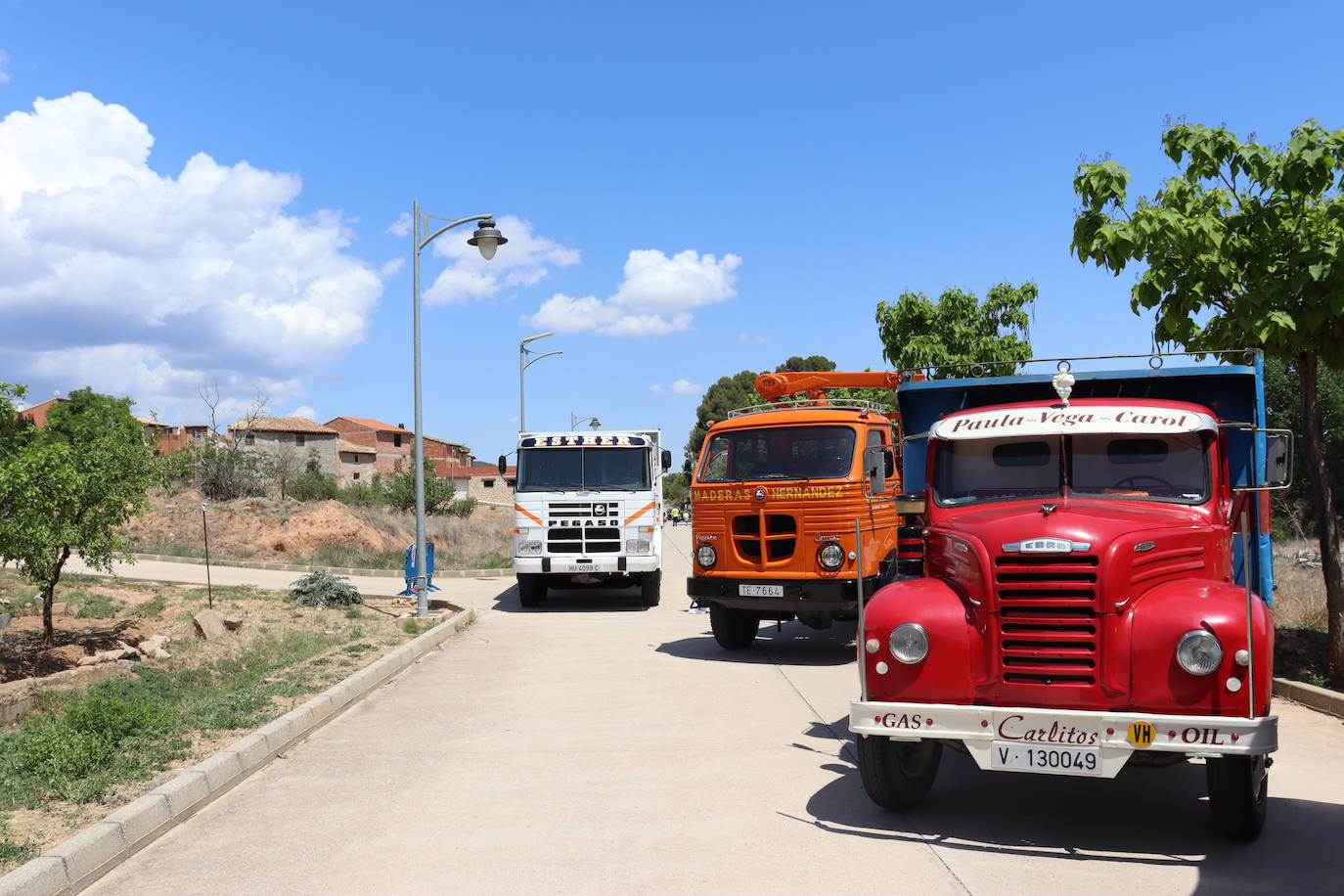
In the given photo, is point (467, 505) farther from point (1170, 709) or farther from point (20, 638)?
point (1170, 709)

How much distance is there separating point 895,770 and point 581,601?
49.5ft

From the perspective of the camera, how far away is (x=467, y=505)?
4975cm

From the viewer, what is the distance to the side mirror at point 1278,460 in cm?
626

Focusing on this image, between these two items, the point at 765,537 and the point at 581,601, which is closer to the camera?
the point at 765,537

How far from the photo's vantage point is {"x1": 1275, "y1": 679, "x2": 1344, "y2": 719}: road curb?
29.3 feet

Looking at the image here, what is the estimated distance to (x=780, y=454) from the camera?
12562 millimetres

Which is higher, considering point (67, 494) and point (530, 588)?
point (67, 494)

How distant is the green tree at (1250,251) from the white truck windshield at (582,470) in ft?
32.9

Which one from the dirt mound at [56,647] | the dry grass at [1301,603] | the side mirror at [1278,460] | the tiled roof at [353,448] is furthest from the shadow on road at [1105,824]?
the tiled roof at [353,448]

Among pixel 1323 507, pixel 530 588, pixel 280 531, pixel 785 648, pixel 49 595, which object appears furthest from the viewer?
pixel 280 531

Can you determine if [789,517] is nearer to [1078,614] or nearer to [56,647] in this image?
[1078,614]

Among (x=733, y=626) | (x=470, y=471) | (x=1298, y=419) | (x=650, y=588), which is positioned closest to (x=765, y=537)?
(x=733, y=626)

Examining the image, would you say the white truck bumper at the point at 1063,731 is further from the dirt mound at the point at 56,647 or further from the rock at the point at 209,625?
the rock at the point at 209,625

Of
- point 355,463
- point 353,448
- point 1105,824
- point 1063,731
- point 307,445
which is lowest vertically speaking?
point 1105,824
